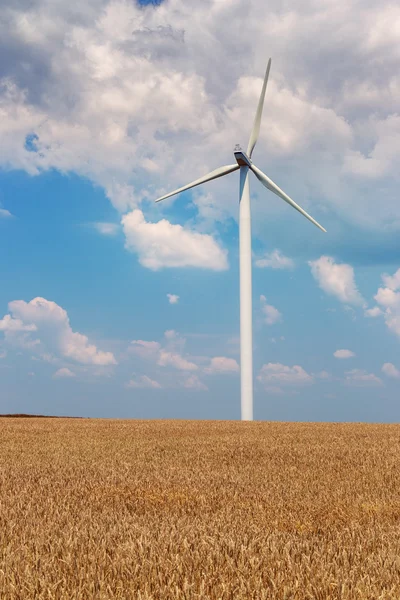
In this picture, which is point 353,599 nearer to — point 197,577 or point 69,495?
point 197,577

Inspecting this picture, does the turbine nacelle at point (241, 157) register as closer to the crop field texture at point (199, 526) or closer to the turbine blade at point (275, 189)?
the turbine blade at point (275, 189)

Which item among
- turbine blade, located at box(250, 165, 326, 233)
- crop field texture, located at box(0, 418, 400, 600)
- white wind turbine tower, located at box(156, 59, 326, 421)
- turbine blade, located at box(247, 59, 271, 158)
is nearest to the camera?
crop field texture, located at box(0, 418, 400, 600)

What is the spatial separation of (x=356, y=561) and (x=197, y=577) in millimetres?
1804

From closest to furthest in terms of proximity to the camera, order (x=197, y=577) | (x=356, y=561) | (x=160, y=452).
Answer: (x=197, y=577)
(x=356, y=561)
(x=160, y=452)

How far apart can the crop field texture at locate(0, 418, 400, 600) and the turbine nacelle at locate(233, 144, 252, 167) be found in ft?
137

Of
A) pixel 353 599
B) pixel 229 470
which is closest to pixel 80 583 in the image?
pixel 353 599

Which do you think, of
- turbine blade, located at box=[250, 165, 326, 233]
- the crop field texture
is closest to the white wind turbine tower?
turbine blade, located at box=[250, 165, 326, 233]

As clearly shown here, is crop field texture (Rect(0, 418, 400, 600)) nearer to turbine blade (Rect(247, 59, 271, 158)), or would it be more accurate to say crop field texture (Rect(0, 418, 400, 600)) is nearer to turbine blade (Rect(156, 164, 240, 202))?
turbine blade (Rect(156, 164, 240, 202))

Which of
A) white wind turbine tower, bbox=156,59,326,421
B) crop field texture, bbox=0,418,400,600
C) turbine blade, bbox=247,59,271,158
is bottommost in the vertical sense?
crop field texture, bbox=0,418,400,600

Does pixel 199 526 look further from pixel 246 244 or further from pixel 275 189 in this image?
pixel 275 189

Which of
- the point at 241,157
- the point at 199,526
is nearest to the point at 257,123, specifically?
the point at 241,157

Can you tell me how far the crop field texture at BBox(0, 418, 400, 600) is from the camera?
16.7 ft

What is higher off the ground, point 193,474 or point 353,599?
point 193,474

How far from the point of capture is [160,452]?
1778 cm
